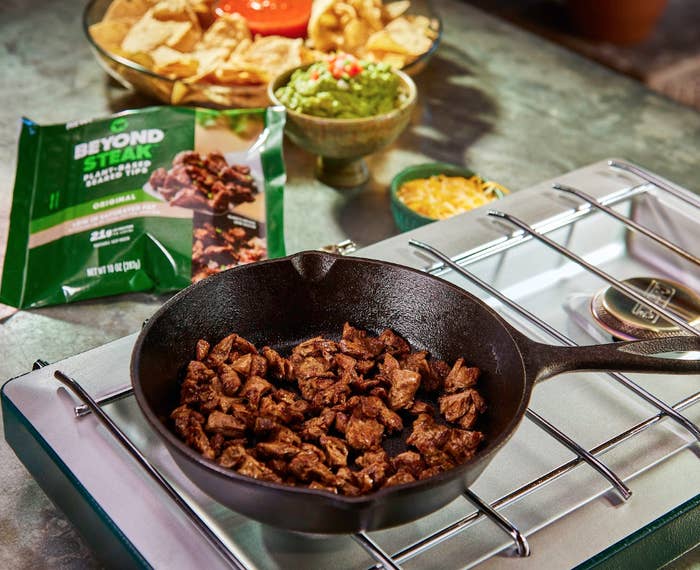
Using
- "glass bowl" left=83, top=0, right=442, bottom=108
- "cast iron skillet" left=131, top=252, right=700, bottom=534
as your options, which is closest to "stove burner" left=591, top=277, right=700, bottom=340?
"cast iron skillet" left=131, top=252, right=700, bottom=534

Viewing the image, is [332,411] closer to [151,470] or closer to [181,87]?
[151,470]

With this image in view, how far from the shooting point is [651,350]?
745mm

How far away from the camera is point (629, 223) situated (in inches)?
40.8

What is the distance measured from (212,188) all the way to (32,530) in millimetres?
562

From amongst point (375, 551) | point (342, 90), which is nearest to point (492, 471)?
point (375, 551)

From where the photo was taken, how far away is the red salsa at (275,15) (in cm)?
162

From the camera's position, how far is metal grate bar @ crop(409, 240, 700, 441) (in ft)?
2.70

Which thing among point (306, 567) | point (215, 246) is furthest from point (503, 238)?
point (306, 567)

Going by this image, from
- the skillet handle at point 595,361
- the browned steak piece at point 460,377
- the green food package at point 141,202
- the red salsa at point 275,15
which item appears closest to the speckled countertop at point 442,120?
the green food package at point 141,202

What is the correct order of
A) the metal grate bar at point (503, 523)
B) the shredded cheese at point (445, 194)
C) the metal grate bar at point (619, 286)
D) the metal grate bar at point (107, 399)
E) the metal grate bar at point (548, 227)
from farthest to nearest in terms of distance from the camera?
the shredded cheese at point (445, 194)
the metal grate bar at point (548, 227)
the metal grate bar at point (619, 286)
the metal grate bar at point (107, 399)
the metal grate bar at point (503, 523)

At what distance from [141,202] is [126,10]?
0.59 metres

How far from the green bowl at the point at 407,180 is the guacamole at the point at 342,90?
0.11 m

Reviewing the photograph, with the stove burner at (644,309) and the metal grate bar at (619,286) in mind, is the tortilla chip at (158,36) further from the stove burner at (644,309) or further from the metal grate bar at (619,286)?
the stove burner at (644,309)

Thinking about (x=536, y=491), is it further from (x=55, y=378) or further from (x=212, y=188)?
(x=212, y=188)
